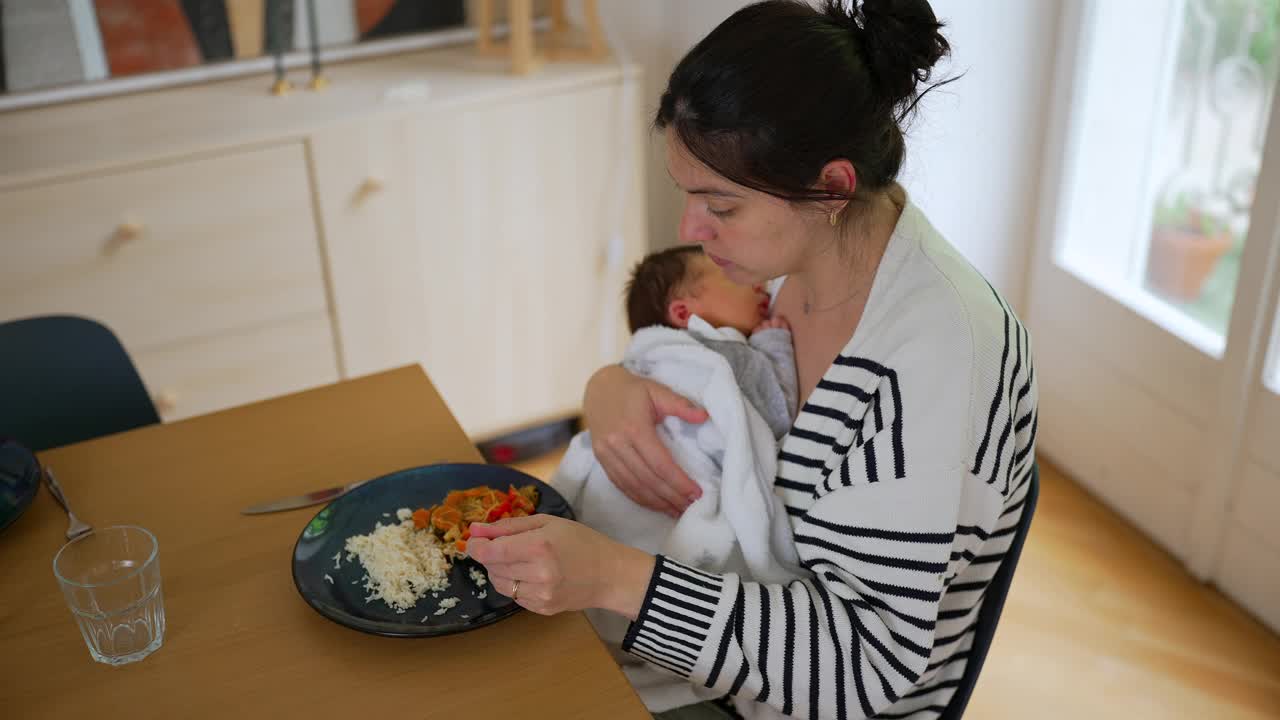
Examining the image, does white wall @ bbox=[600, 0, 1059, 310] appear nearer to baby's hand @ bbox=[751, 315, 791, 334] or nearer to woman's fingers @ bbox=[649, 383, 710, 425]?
baby's hand @ bbox=[751, 315, 791, 334]

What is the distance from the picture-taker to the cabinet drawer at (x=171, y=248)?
2.33m

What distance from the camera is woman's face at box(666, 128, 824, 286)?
117 centimetres

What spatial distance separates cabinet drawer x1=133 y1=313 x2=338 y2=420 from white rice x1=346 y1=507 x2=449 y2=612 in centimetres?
149

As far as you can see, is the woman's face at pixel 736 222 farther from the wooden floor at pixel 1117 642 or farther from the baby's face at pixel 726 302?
the wooden floor at pixel 1117 642

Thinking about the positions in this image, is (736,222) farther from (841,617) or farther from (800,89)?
(841,617)

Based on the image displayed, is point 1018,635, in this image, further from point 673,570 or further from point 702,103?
point 702,103

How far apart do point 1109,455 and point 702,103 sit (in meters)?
1.80

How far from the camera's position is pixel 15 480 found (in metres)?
1.33

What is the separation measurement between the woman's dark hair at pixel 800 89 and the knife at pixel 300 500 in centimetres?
55

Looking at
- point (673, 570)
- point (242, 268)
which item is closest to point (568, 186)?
point (242, 268)

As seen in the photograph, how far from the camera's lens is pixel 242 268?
2.51m

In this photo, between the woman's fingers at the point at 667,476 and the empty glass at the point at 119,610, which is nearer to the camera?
the empty glass at the point at 119,610

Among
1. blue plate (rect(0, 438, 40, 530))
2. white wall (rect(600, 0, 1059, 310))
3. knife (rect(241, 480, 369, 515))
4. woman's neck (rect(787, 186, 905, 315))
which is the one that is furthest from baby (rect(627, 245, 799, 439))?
white wall (rect(600, 0, 1059, 310))

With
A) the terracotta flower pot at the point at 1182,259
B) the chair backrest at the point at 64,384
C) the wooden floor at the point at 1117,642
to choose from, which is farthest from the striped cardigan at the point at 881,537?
the terracotta flower pot at the point at 1182,259
